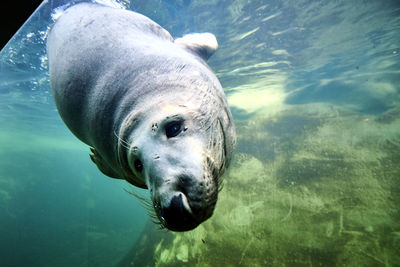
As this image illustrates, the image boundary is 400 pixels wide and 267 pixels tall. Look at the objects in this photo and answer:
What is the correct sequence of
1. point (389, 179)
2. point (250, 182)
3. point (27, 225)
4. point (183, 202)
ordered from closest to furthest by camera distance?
1. point (183, 202)
2. point (389, 179)
3. point (250, 182)
4. point (27, 225)

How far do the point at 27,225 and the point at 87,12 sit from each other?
3354 centimetres

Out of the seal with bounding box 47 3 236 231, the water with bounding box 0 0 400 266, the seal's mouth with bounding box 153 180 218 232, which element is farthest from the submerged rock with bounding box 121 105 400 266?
the seal's mouth with bounding box 153 180 218 232

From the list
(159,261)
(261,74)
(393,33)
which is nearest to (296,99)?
(261,74)

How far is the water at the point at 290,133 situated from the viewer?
4.88m

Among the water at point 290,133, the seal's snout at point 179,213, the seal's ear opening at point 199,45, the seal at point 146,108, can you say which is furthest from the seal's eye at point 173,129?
the water at point 290,133

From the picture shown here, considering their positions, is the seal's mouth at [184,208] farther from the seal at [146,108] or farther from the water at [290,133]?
the water at [290,133]

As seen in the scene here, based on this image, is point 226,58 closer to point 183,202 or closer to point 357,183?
point 357,183

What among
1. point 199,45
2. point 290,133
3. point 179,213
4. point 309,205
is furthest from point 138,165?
point 290,133

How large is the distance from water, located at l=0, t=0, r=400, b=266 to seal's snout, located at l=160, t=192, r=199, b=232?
342 centimetres

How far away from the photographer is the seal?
1300mm

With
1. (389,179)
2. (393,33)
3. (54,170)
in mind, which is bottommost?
(54,170)

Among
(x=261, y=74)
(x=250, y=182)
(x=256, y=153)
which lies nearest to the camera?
(x=250, y=182)

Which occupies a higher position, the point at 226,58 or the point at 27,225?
the point at 226,58

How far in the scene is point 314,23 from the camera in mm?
10242
